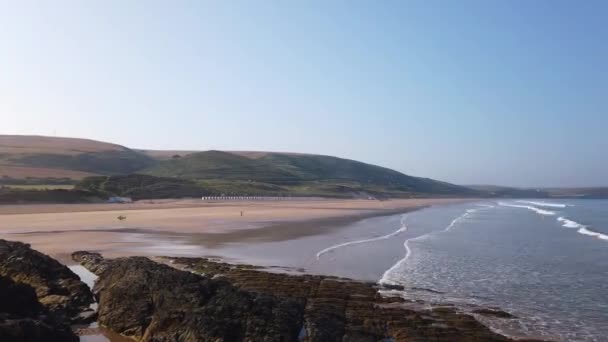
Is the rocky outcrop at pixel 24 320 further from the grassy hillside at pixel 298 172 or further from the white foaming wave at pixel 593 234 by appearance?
the grassy hillside at pixel 298 172

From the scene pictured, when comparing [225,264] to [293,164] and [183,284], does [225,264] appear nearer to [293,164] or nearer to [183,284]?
[183,284]

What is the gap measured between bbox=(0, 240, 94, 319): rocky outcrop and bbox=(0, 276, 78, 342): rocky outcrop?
0.78 m

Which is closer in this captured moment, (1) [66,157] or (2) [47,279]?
(2) [47,279]

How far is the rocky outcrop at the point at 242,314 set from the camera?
9258 millimetres

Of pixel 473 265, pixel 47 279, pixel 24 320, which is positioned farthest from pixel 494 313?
pixel 47 279

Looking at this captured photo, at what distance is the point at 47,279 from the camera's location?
1252 centimetres

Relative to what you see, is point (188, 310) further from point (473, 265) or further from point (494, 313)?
point (473, 265)

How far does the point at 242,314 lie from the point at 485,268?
42.6 feet

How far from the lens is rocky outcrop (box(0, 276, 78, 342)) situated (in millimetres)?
7923

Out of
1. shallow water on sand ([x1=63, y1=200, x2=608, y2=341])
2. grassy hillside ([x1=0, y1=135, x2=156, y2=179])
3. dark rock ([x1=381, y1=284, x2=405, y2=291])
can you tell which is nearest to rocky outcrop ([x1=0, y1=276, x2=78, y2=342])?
shallow water on sand ([x1=63, y1=200, x2=608, y2=341])

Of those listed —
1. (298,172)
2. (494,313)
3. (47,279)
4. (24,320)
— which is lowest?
(494,313)

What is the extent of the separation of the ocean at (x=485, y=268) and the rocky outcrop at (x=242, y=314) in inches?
68.8

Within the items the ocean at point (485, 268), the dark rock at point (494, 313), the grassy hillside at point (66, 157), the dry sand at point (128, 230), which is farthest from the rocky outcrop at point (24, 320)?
the grassy hillside at point (66, 157)

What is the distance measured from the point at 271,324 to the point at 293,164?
16289cm
